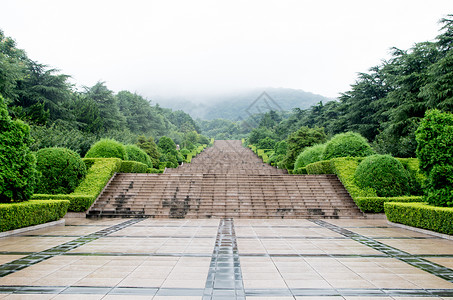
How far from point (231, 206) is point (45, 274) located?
28.8ft

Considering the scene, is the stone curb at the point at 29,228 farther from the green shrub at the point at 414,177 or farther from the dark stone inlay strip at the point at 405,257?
the green shrub at the point at 414,177

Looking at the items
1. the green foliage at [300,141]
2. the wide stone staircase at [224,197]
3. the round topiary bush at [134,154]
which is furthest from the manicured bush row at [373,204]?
the round topiary bush at [134,154]

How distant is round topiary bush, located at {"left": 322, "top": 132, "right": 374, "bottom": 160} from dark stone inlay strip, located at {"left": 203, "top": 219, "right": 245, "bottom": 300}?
462 inches

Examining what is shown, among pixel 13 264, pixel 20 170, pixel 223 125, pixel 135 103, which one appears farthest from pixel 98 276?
pixel 223 125

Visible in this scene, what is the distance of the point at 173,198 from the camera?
45.0 feet

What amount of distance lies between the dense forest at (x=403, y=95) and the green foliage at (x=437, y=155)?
10688 mm

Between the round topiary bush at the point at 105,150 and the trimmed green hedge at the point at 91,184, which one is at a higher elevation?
the round topiary bush at the point at 105,150

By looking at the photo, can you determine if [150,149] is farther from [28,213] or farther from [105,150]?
[28,213]

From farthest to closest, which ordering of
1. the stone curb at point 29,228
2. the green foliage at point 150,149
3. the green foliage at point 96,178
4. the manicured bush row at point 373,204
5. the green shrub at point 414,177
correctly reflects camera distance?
1. the green foliage at point 150,149
2. the green shrub at point 414,177
3. the green foliage at point 96,178
4. the manicured bush row at point 373,204
5. the stone curb at point 29,228

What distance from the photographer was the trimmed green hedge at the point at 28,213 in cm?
816

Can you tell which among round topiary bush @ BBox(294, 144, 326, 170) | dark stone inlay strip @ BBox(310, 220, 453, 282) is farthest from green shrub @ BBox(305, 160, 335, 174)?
dark stone inlay strip @ BBox(310, 220, 453, 282)

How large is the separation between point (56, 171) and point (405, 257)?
13.3 m

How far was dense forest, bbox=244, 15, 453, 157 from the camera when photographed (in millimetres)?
18469

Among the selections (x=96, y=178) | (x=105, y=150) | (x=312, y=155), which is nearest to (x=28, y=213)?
(x=96, y=178)
